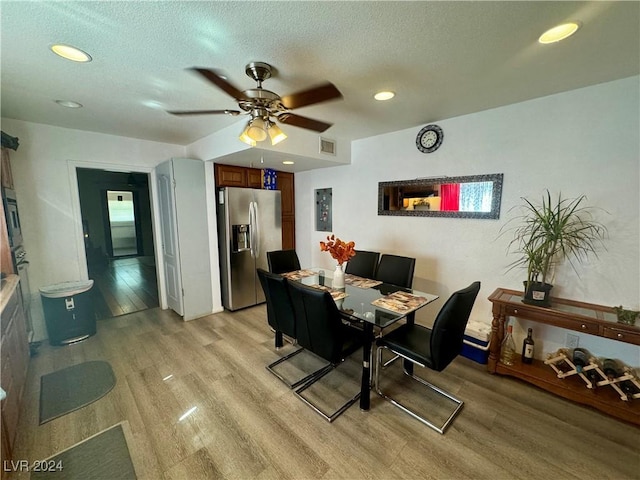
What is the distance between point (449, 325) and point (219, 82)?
2.04 m

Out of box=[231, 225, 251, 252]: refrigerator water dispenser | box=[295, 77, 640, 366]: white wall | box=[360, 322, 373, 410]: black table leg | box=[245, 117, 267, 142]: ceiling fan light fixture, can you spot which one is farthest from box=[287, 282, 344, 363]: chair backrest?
box=[231, 225, 251, 252]: refrigerator water dispenser

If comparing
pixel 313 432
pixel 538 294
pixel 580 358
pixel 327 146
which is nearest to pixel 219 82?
pixel 327 146

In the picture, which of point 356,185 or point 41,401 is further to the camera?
point 356,185

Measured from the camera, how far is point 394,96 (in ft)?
7.22

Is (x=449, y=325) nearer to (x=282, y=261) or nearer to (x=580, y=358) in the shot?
(x=580, y=358)

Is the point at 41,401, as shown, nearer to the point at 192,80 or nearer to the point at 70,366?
the point at 70,366

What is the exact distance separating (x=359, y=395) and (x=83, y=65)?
10.0 ft

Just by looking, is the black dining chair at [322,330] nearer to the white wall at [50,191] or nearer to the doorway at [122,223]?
the white wall at [50,191]

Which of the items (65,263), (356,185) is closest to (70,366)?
(65,263)

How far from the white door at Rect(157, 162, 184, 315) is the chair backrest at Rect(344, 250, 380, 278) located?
2.27 m

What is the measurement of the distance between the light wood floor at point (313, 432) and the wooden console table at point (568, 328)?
88 mm

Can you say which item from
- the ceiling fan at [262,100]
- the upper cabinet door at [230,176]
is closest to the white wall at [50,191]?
the upper cabinet door at [230,176]

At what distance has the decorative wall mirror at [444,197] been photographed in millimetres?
2586

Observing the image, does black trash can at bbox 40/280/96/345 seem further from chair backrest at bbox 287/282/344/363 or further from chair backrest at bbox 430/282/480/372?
chair backrest at bbox 430/282/480/372
